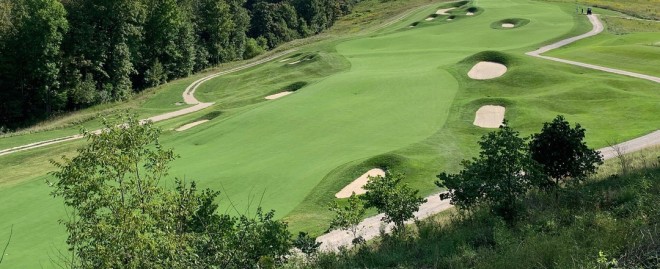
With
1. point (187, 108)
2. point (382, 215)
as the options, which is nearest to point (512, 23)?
point (187, 108)

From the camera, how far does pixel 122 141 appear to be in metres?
10.8

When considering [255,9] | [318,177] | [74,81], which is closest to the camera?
[318,177]

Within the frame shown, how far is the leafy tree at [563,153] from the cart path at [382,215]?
13.5ft

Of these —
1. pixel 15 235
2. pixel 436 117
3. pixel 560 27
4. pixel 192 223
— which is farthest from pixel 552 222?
pixel 560 27

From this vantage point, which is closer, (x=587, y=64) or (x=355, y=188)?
(x=355, y=188)

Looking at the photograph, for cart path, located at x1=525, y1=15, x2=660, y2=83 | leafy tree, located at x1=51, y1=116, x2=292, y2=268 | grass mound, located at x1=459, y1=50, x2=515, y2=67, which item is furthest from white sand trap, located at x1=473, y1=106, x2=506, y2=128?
leafy tree, located at x1=51, y1=116, x2=292, y2=268

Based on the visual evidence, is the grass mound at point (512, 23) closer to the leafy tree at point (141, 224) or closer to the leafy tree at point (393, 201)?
the leafy tree at point (393, 201)

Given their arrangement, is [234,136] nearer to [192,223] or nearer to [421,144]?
[421,144]

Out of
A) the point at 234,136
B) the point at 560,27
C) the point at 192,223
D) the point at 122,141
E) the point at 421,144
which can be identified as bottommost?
the point at 560,27

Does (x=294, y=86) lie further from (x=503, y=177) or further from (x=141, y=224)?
(x=141, y=224)

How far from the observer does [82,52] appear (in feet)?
189

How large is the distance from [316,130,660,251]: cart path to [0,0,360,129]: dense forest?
4675 cm

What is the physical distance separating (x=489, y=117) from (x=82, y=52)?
48469 millimetres

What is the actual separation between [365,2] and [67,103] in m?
95.5
